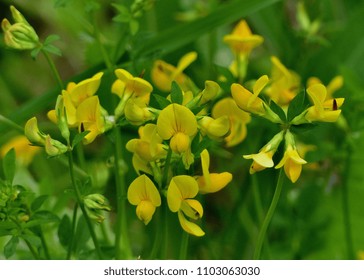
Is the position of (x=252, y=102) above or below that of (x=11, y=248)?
above

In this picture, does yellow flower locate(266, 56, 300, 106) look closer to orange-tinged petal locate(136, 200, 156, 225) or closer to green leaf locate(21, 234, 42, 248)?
orange-tinged petal locate(136, 200, 156, 225)

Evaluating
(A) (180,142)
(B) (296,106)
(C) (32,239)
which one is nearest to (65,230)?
(C) (32,239)

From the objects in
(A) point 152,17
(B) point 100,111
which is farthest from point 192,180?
(A) point 152,17

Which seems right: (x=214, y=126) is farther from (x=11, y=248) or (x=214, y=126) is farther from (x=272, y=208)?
(x=11, y=248)

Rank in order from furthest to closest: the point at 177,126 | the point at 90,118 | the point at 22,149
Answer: the point at 22,149
the point at 90,118
the point at 177,126

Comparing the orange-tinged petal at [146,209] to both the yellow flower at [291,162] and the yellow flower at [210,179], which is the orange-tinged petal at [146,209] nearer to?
the yellow flower at [210,179]

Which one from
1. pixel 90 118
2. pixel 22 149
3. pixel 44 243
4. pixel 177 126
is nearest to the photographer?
pixel 177 126

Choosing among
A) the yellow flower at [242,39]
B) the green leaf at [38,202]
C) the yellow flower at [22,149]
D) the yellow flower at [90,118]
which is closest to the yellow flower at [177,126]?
the yellow flower at [90,118]
